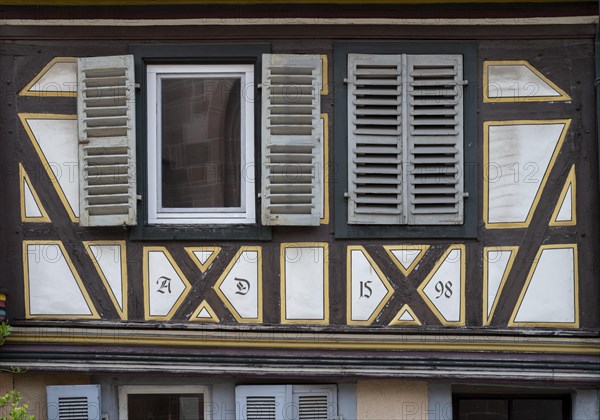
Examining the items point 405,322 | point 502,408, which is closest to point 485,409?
point 502,408

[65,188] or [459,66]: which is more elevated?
[459,66]

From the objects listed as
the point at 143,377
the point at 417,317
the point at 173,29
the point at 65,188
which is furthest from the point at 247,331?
the point at 173,29

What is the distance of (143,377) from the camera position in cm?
616

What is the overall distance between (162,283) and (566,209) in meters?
3.05

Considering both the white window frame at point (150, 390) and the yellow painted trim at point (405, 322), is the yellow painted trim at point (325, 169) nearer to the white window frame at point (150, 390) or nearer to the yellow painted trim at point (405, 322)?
the yellow painted trim at point (405, 322)

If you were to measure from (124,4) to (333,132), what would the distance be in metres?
1.83

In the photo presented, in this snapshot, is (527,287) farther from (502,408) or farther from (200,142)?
(200,142)

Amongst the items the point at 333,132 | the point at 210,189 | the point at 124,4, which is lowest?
the point at 210,189

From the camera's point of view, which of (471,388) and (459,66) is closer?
(459,66)

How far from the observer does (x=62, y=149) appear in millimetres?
6102

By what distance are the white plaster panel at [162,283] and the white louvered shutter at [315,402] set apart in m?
1.14

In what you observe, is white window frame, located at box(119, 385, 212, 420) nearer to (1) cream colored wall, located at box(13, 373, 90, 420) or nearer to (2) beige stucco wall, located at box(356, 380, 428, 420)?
(1) cream colored wall, located at box(13, 373, 90, 420)

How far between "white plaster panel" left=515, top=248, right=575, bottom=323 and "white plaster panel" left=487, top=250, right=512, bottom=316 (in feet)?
0.72

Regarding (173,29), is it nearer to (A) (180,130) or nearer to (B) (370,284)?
(A) (180,130)
